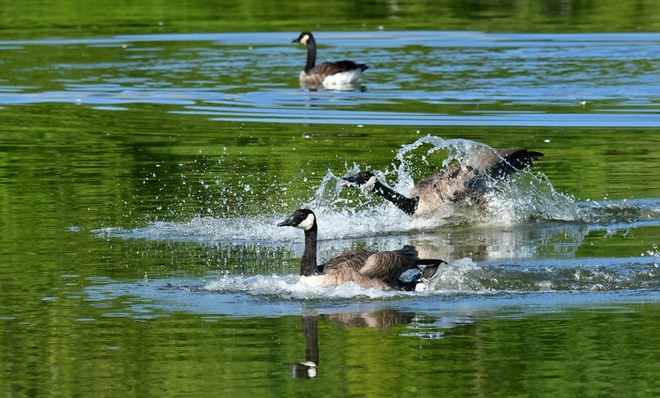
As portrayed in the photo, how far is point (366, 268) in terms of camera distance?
12523mm

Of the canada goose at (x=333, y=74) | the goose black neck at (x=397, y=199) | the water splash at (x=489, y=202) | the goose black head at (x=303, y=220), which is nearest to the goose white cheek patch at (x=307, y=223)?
the goose black head at (x=303, y=220)

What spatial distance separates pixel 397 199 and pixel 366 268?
4.72 metres

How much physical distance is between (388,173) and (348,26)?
80.3 feet

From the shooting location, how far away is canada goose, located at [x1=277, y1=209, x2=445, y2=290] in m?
12.5

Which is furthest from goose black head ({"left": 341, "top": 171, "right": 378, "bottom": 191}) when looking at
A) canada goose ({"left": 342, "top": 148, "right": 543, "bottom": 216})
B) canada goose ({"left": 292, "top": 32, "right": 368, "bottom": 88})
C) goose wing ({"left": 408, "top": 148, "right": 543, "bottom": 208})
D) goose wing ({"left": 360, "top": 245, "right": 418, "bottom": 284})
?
canada goose ({"left": 292, "top": 32, "right": 368, "bottom": 88})

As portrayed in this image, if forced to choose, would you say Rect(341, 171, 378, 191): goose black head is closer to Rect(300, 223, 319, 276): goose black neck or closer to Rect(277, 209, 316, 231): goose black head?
Rect(277, 209, 316, 231): goose black head

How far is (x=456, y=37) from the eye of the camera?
38219mm

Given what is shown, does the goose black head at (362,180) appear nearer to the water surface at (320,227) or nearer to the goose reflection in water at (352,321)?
the water surface at (320,227)

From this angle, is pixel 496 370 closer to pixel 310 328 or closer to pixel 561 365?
pixel 561 365

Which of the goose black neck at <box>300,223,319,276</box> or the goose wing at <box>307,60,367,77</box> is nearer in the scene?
the goose black neck at <box>300,223,319,276</box>

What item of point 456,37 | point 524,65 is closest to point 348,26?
point 456,37

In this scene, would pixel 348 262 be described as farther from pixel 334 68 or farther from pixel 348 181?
pixel 334 68

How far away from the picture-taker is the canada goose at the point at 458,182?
677 inches

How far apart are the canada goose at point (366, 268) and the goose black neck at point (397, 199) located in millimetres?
4220
